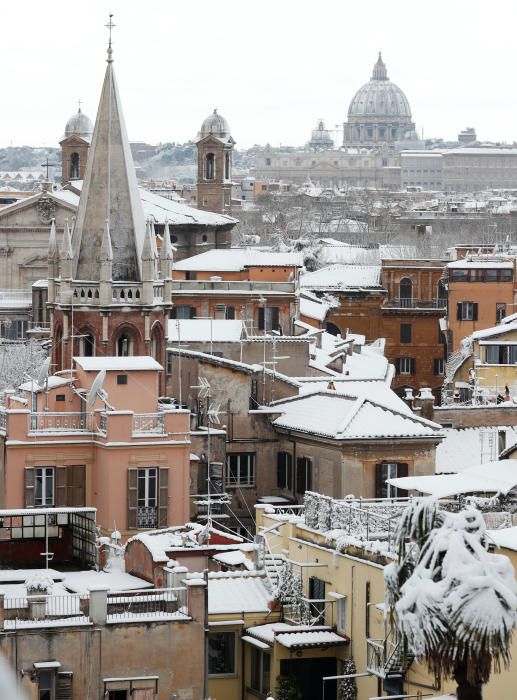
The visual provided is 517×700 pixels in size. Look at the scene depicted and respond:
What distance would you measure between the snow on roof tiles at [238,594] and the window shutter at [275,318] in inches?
1471

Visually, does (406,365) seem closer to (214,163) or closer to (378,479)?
(214,163)

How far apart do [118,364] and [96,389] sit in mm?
1636

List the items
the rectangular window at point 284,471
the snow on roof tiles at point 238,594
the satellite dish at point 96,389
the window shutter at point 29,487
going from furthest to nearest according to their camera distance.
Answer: the rectangular window at point 284,471, the satellite dish at point 96,389, the window shutter at point 29,487, the snow on roof tiles at point 238,594

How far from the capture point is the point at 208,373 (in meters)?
47.5

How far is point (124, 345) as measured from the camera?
167 ft

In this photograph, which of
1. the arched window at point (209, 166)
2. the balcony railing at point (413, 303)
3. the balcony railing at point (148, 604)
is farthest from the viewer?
the arched window at point (209, 166)

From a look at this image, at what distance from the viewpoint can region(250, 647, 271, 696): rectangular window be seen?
3042 cm

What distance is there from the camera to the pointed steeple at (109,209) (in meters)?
51.4

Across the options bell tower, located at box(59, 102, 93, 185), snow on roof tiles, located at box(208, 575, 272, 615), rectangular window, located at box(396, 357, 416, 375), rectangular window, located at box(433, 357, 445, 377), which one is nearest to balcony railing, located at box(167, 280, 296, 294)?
rectangular window, located at box(433, 357, 445, 377)

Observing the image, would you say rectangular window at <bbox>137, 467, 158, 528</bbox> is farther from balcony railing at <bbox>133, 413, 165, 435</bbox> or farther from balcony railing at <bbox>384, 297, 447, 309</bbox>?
balcony railing at <bbox>384, 297, 447, 309</bbox>

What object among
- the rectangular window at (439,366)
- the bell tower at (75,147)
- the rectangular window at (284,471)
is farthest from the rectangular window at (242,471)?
the bell tower at (75,147)

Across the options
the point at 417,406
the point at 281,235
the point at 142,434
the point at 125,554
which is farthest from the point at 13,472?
the point at 281,235

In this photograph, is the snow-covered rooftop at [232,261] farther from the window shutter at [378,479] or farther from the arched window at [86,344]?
the window shutter at [378,479]

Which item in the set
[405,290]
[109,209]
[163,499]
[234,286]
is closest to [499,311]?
[405,290]
